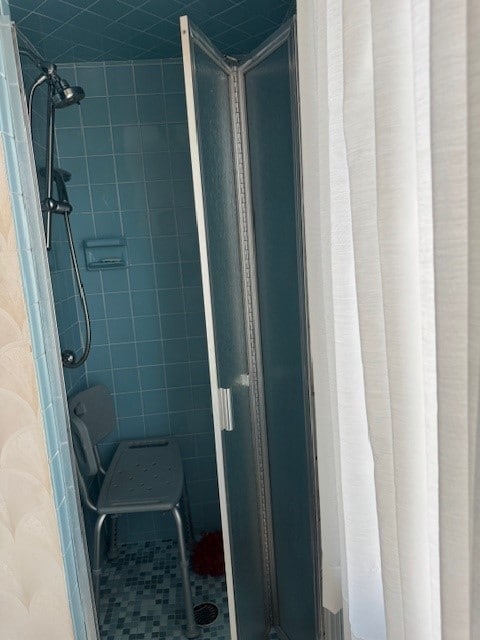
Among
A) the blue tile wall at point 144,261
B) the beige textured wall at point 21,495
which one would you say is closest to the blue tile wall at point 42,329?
the beige textured wall at point 21,495

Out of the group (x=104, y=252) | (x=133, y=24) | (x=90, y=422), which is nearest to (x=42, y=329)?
(x=90, y=422)

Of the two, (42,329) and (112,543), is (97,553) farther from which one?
(42,329)

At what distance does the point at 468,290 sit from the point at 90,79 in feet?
6.64

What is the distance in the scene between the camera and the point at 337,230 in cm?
72

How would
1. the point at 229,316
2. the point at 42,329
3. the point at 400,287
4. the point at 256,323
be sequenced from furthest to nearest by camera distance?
the point at 256,323, the point at 229,316, the point at 42,329, the point at 400,287

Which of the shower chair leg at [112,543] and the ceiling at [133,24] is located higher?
the ceiling at [133,24]

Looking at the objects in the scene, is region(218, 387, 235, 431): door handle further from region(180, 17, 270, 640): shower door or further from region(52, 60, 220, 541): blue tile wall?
region(52, 60, 220, 541): blue tile wall

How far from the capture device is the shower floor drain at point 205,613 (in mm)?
1830

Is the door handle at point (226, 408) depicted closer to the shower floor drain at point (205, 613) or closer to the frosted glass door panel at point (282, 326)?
the frosted glass door panel at point (282, 326)

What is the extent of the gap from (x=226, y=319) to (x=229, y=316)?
0.03m

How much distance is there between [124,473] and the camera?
1971 millimetres

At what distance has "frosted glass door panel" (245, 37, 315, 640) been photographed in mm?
1283

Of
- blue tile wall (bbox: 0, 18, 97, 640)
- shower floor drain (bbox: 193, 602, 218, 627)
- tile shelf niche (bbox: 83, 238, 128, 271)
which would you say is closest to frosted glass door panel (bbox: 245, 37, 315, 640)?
shower floor drain (bbox: 193, 602, 218, 627)

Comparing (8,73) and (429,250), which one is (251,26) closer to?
(8,73)
